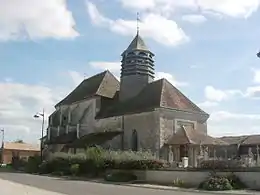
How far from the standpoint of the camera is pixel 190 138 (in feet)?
144

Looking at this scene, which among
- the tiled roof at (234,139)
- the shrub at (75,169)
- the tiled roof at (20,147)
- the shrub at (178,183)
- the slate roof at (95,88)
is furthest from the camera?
the tiled roof at (20,147)

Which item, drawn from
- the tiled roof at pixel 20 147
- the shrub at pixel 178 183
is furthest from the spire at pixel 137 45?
the tiled roof at pixel 20 147

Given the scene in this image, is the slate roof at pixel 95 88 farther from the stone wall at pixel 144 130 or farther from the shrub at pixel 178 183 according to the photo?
the shrub at pixel 178 183

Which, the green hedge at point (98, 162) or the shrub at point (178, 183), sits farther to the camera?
A: the green hedge at point (98, 162)

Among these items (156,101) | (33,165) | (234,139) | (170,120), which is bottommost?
(33,165)

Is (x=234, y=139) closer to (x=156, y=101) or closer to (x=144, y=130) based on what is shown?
(x=156, y=101)

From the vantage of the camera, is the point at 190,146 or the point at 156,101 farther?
the point at 156,101

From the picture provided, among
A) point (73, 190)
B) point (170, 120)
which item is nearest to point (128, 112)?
point (170, 120)

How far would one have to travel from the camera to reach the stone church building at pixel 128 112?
4725 centimetres

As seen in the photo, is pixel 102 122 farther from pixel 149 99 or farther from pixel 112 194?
pixel 112 194

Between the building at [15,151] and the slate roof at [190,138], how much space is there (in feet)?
200

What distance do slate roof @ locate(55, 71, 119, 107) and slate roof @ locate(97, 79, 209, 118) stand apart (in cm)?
505

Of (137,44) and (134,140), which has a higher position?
(137,44)

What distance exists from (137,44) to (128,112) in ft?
33.0
